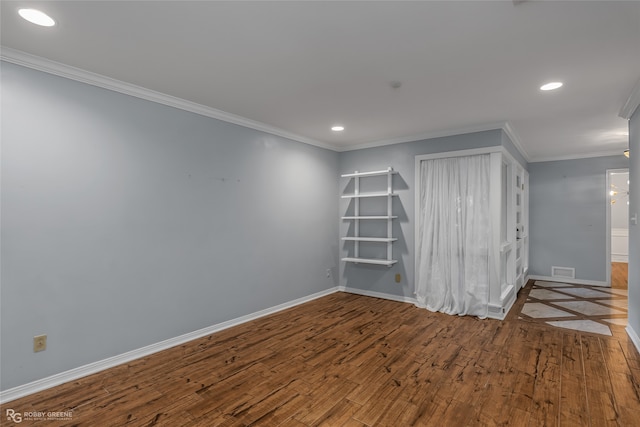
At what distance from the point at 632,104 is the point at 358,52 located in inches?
117

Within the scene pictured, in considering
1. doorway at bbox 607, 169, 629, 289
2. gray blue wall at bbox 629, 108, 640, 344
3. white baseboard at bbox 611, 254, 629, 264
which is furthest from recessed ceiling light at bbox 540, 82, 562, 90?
white baseboard at bbox 611, 254, 629, 264

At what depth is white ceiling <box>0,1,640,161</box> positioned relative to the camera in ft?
6.06

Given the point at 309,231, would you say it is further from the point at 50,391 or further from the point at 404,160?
the point at 50,391

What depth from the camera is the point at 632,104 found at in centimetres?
314

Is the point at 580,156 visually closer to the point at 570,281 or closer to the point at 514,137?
the point at 570,281

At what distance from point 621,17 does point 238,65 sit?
2.54m

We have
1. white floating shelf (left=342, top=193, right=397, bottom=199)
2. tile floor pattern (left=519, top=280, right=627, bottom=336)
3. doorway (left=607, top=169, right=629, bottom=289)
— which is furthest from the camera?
doorway (left=607, top=169, right=629, bottom=289)

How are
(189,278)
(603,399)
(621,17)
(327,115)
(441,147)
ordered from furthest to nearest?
(441,147) → (327,115) → (189,278) → (603,399) → (621,17)

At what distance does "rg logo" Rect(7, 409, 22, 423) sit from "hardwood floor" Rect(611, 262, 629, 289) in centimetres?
777

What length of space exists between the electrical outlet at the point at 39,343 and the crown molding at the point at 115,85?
2.07m

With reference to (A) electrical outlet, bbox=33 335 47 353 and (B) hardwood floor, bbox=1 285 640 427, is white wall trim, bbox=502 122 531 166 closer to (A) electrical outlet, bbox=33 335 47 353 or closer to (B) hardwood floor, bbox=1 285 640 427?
(B) hardwood floor, bbox=1 285 640 427

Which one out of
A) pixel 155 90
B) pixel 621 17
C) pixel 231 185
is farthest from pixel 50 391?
pixel 621 17

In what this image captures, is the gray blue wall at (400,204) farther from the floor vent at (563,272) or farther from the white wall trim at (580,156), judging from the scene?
the floor vent at (563,272)

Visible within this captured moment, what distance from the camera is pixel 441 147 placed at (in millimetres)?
4445
